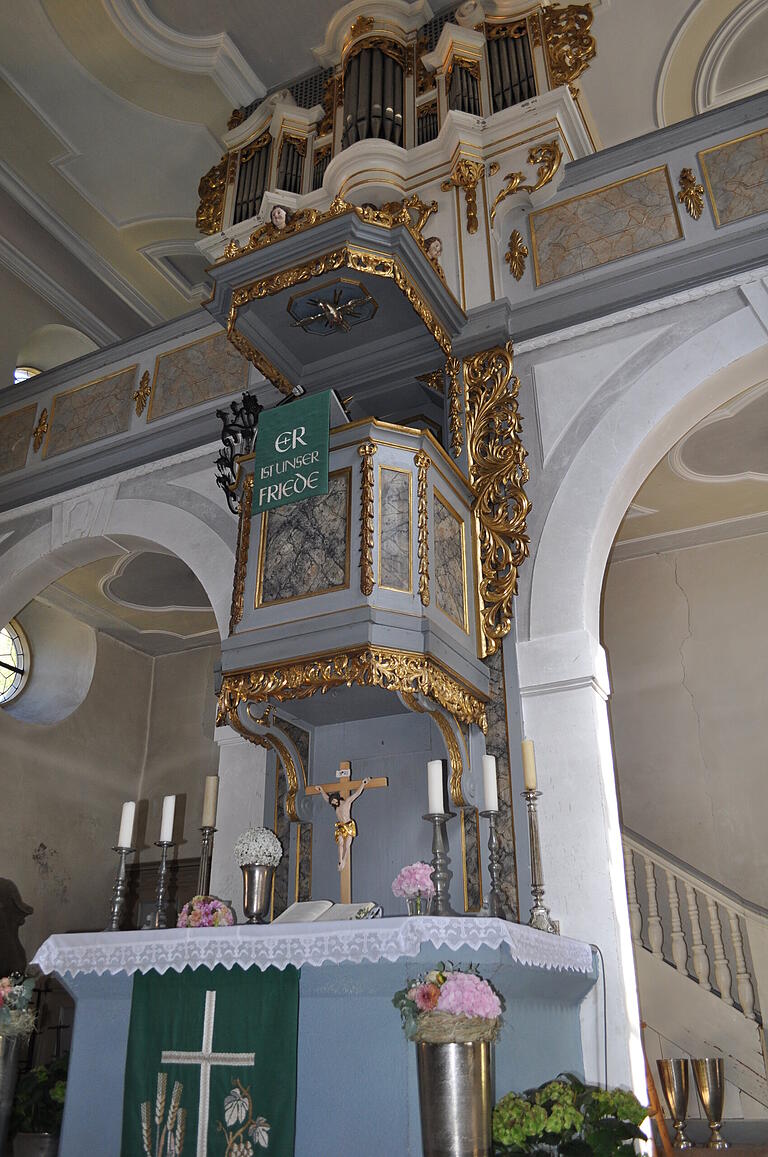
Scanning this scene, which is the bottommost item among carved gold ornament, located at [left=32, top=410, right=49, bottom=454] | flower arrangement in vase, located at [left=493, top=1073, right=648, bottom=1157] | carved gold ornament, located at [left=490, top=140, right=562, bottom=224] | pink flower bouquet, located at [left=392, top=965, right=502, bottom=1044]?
flower arrangement in vase, located at [left=493, top=1073, right=648, bottom=1157]

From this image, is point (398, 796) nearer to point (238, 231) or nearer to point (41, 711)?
point (238, 231)

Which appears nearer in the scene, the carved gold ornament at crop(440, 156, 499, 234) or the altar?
the altar

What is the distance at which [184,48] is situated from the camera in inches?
325

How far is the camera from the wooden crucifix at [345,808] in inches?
177

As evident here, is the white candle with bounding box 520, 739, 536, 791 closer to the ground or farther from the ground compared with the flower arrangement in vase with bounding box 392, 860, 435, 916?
farther from the ground

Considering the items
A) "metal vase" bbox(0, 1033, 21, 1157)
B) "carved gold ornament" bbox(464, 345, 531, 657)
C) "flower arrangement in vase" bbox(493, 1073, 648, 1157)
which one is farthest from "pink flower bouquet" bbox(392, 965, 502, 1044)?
"carved gold ornament" bbox(464, 345, 531, 657)

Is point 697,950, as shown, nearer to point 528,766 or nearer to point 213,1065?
point 528,766

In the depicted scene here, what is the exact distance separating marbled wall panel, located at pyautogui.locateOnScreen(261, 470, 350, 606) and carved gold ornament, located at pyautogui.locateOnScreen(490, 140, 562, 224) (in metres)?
2.70

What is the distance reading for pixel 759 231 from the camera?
5180 mm

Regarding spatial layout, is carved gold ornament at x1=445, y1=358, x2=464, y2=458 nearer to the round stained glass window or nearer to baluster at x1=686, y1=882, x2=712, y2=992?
baluster at x1=686, y1=882, x2=712, y2=992

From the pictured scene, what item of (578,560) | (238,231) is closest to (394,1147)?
(578,560)

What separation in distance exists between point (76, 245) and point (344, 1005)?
8281 millimetres

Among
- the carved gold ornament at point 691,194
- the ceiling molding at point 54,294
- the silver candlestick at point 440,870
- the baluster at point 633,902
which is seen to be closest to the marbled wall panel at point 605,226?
the carved gold ornament at point 691,194

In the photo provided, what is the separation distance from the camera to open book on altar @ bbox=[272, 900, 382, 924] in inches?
149
